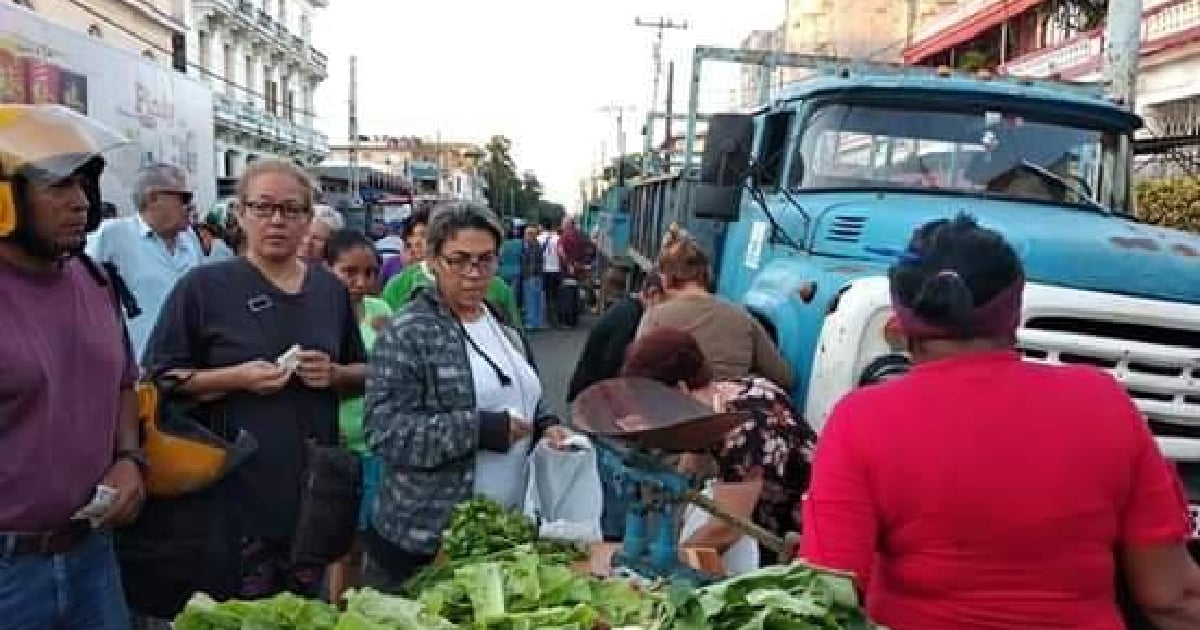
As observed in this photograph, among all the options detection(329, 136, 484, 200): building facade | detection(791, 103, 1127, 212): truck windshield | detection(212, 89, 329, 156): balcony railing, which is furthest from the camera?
detection(329, 136, 484, 200): building facade

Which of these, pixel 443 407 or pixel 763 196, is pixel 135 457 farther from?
pixel 763 196

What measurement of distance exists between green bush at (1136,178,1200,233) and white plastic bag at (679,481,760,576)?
1208 cm

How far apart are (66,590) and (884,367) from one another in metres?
2.88

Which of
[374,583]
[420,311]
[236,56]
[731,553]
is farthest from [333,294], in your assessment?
[236,56]

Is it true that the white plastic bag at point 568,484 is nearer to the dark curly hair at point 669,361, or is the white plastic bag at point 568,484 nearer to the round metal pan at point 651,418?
the dark curly hair at point 669,361

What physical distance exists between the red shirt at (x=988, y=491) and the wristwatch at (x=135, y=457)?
1841 mm

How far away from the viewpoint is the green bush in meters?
14.8

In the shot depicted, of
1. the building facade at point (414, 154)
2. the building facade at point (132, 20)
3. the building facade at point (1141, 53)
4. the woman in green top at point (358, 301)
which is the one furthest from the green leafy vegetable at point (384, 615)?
the building facade at point (414, 154)

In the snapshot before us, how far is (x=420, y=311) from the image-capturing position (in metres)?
3.73

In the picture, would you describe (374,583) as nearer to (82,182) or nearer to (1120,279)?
(82,182)

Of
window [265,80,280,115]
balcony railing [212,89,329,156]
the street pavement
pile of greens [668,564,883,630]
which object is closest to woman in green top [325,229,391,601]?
pile of greens [668,564,883,630]

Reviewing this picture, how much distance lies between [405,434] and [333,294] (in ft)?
2.21

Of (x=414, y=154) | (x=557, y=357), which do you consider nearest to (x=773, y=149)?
(x=557, y=357)

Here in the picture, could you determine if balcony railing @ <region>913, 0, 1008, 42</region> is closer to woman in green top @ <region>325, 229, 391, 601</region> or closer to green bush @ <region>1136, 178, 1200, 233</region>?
green bush @ <region>1136, 178, 1200, 233</region>
